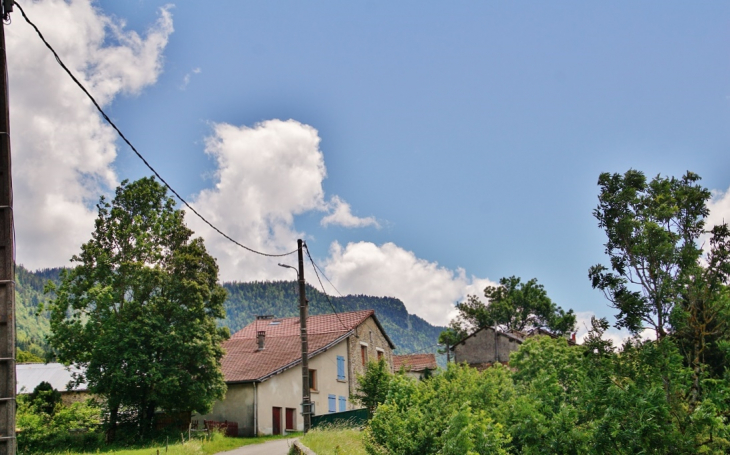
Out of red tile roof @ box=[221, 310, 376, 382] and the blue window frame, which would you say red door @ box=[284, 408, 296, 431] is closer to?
red tile roof @ box=[221, 310, 376, 382]

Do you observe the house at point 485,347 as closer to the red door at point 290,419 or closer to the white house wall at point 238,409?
the red door at point 290,419

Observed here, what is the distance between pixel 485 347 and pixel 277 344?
76.2ft

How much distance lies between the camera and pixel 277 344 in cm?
3453

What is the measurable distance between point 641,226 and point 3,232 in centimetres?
1123

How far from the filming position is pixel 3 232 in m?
6.66

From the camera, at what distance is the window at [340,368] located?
115 feet

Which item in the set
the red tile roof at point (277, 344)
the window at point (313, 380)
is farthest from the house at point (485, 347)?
the window at point (313, 380)

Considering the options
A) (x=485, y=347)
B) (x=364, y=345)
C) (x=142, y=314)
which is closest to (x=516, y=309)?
(x=485, y=347)

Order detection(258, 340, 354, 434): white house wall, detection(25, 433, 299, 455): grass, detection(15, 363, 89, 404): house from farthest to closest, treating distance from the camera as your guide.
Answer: detection(15, 363, 89, 404): house, detection(258, 340, 354, 434): white house wall, detection(25, 433, 299, 455): grass

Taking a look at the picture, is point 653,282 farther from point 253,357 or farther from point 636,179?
point 253,357

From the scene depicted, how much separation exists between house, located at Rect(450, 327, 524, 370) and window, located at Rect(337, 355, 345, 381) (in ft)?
61.3

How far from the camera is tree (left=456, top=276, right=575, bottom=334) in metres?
66.3

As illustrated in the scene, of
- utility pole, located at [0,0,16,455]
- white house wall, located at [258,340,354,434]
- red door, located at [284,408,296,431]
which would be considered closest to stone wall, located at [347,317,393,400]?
white house wall, located at [258,340,354,434]

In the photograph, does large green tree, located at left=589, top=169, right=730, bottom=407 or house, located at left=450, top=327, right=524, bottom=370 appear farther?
house, located at left=450, top=327, right=524, bottom=370
